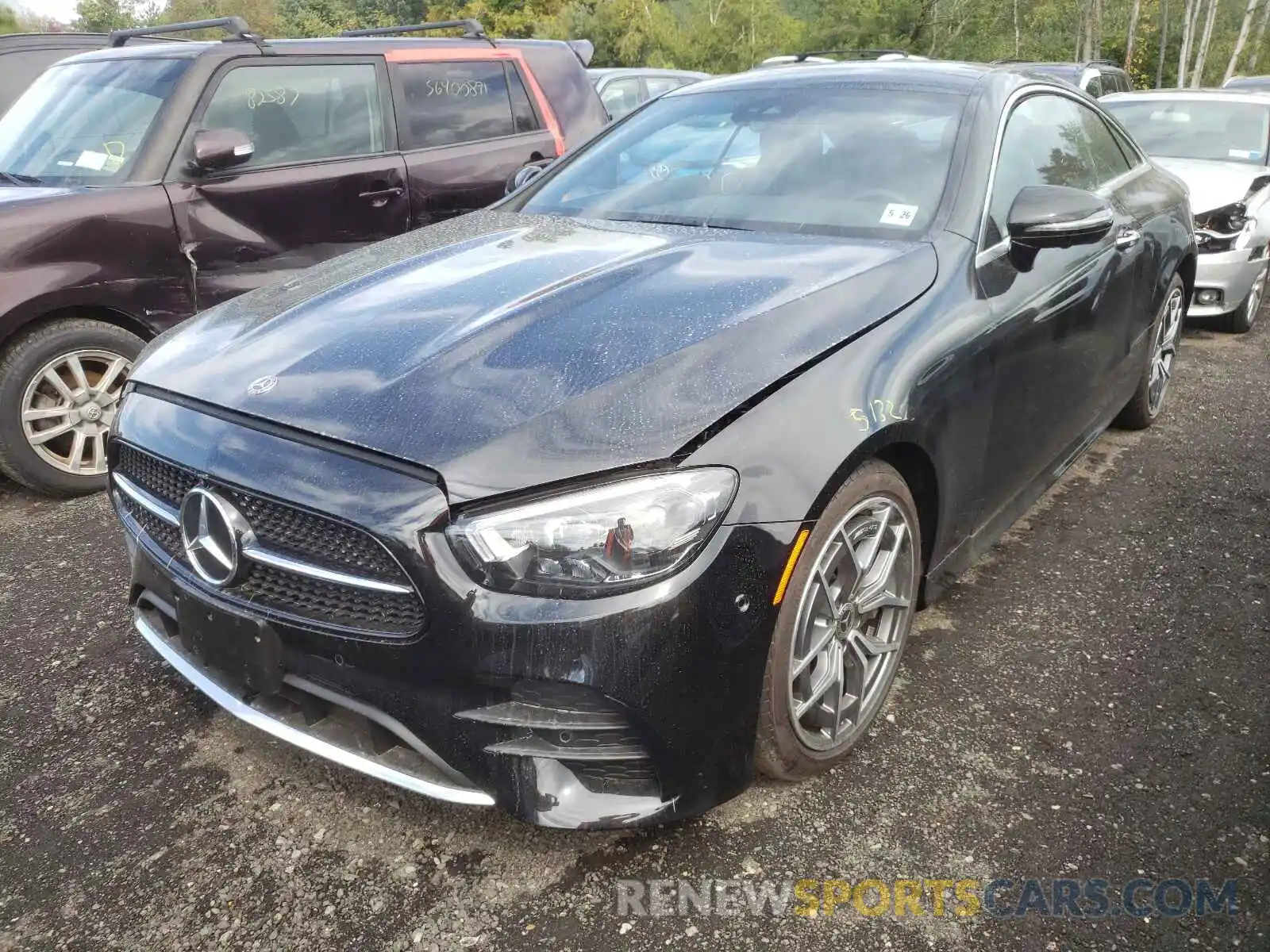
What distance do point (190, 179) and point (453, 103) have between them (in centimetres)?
161

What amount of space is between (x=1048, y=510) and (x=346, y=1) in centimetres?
6409

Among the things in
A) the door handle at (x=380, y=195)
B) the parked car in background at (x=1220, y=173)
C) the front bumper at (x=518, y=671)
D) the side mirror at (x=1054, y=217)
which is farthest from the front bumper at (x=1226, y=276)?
the front bumper at (x=518, y=671)

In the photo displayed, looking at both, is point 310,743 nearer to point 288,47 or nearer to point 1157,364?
point 288,47

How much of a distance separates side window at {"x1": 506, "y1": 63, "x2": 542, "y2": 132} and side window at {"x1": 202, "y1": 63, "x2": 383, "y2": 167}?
0.87 meters

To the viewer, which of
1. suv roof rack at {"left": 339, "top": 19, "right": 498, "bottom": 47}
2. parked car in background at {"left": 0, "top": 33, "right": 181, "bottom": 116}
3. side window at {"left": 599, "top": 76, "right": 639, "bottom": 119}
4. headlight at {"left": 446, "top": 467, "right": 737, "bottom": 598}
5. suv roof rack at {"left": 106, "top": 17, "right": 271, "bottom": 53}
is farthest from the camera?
side window at {"left": 599, "top": 76, "right": 639, "bottom": 119}

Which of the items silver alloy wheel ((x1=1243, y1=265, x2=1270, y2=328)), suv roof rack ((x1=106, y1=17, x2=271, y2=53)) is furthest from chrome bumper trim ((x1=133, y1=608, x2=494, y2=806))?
silver alloy wheel ((x1=1243, y1=265, x2=1270, y2=328))

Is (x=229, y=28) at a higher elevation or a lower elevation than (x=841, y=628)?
higher

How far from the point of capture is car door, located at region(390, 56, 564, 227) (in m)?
5.05

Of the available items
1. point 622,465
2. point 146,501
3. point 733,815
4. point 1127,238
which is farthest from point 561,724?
point 1127,238

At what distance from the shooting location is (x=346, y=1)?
57.8m

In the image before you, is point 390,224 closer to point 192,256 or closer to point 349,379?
point 192,256

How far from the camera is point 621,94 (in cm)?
1173

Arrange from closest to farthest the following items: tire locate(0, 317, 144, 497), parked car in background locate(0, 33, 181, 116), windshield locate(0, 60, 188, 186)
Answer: tire locate(0, 317, 144, 497) → windshield locate(0, 60, 188, 186) → parked car in background locate(0, 33, 181, 116)

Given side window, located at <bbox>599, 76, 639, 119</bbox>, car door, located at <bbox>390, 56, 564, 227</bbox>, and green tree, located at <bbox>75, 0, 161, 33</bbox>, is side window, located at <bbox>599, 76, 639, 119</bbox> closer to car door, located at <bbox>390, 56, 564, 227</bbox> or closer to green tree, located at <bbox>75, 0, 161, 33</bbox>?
car door, located at <bbox>390, 56, 564, 227</bbox>
